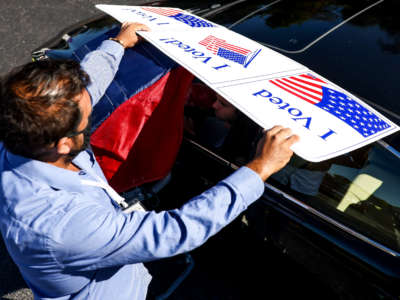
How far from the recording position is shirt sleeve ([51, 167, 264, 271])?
1.07 m

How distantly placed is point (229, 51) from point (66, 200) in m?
1.03

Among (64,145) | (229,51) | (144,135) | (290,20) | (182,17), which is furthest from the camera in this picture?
(290,20)

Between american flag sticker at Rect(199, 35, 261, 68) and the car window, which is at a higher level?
american flag sticker at Rect(199, 35, 261, 68)

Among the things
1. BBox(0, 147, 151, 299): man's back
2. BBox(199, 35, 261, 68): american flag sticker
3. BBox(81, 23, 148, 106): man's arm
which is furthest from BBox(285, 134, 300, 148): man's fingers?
BBox(81, 23, 148, 106): man's arm

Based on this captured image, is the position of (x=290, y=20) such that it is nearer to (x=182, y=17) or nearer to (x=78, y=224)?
(x=182, y=17)

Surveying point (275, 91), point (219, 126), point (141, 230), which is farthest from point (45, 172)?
point (219, 126)

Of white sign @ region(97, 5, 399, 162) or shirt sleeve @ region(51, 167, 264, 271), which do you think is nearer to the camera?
shirt sleeve @ region(51, 167, 264, 271)

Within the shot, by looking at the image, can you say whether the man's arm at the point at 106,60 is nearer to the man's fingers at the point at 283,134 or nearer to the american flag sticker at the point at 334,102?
the american flag sticker at the point at 334,102

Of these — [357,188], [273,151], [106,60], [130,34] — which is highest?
[130,34]

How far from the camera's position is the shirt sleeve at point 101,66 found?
1668 millimetres

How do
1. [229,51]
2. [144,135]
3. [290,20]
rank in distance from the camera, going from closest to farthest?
[229,51]
[144,135]
[290,20]

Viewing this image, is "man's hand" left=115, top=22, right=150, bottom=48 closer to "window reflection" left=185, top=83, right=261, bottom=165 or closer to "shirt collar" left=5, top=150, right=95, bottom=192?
"window reflection" left=185, top=83, right=261, bottom=165

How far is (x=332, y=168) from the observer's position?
1.68 m

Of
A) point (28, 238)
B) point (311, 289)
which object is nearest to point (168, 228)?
point (28, 238)
